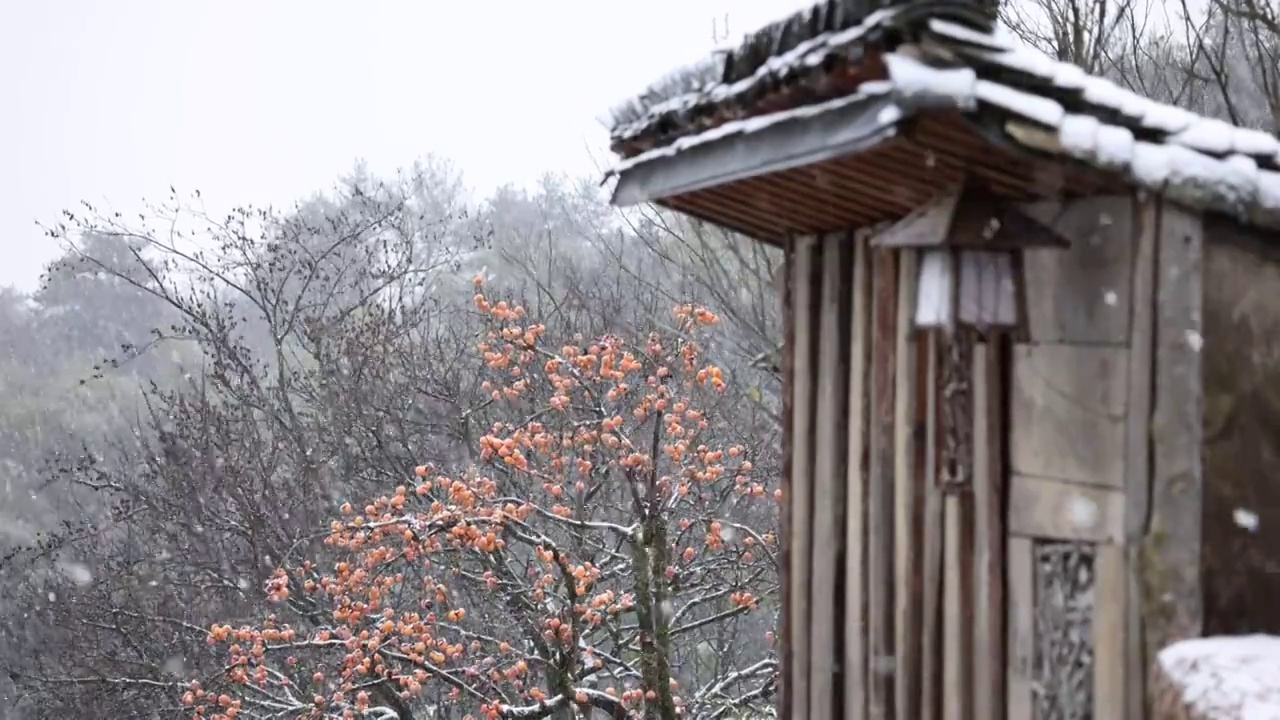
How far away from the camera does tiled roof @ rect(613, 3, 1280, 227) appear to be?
7.70ft

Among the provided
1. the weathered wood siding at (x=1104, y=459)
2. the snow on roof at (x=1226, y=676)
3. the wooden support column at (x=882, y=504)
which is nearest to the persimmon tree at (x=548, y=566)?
the wooden support column at (x=882, y=504)

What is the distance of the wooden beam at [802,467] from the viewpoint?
11.8 feet

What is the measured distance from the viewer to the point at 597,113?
3.48 meters

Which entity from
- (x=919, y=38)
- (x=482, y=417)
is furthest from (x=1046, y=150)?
(x=482, y=417)

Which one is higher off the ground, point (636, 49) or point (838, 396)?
point (636, 49)

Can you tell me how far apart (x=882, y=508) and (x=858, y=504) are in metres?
0.13

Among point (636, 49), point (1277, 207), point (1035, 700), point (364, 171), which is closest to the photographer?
point (1277, 207)

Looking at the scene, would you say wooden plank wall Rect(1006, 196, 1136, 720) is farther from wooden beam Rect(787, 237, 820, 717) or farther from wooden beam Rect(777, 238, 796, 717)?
wooden beam Rect(777, 238, 796, 717)

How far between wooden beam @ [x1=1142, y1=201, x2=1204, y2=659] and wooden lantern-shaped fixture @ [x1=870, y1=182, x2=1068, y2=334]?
0.32m

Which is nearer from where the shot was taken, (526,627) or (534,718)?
(534,718)

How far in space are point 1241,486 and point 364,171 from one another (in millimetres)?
28846

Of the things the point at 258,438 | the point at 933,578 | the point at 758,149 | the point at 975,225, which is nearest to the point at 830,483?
the point at 933,578

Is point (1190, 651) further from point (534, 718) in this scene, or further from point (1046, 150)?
point (534, 718)

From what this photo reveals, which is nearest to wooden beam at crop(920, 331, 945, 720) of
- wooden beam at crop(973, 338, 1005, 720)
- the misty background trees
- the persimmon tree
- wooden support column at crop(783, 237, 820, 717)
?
wooden beam at crop(973, 338, 1005, 720)
